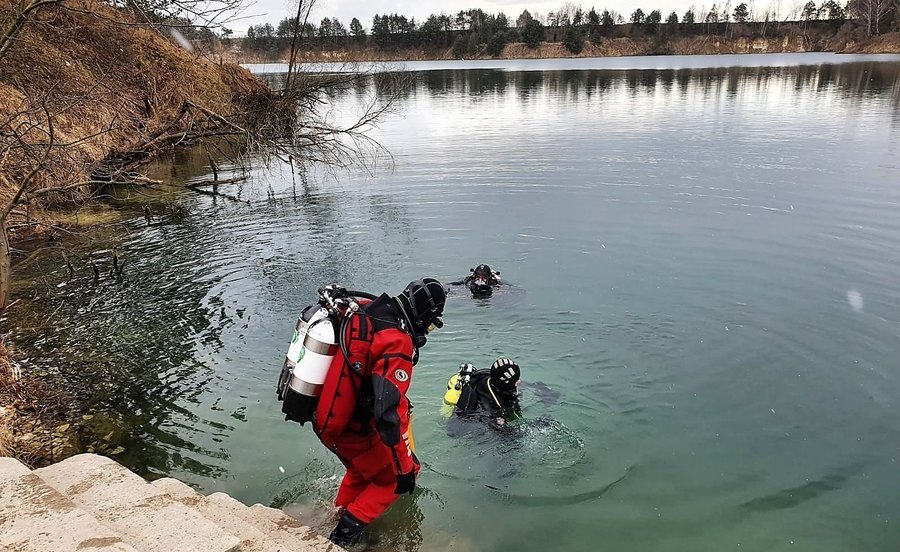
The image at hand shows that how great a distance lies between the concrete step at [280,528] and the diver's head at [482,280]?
523 centimetres

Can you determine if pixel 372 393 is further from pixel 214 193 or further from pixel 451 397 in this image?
pixel 214 193

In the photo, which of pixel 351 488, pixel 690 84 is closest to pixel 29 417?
pixel 351 488

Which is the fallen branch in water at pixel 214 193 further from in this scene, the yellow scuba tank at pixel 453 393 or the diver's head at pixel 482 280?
the yellow scuba tank at pixel 453 393

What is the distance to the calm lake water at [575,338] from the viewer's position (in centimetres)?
482

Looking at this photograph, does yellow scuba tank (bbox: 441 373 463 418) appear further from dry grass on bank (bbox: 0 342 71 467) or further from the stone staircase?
dry grass on bank (bbox: 0 342 71 467)

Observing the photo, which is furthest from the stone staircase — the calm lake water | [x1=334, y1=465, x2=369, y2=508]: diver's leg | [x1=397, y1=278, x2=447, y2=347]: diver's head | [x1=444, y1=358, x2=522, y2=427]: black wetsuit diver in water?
[x1=444, y1=358, x2=522, y2=427]: black wetsuit diver in water

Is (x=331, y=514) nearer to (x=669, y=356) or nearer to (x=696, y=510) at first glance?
(x=696, y=510)

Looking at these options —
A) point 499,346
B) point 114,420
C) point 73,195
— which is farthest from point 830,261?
point 73,195

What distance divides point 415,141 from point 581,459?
754 inches

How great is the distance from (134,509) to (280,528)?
0.92 m

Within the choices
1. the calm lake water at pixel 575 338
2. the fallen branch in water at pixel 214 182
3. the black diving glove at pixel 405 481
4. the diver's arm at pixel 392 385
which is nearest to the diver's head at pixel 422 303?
the diver's arm at pixel 392 385

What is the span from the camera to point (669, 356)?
23.7ft

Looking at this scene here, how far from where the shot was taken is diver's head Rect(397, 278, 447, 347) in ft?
12.0

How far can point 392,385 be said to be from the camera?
3379mm
